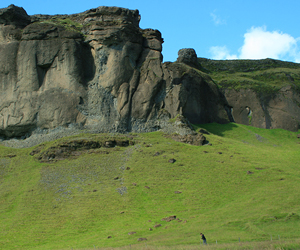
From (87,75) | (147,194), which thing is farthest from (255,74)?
(147,194)

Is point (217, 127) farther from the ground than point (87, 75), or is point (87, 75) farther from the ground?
point (87, 75)

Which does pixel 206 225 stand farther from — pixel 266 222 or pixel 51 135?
pixel 51 135

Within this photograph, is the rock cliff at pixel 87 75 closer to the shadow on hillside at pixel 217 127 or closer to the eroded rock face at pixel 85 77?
the eroded rock face at pixel 85 77

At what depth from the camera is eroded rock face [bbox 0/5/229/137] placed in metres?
67.3

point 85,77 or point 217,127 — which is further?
point 217,127

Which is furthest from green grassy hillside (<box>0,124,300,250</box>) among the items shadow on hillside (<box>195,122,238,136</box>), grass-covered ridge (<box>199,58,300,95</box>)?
grass-covered ridge (<box>199,58,300,95</box>)

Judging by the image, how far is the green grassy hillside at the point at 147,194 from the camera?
31.9 m

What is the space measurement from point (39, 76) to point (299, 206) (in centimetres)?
5620

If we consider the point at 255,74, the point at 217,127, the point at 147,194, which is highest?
the point at 255,74

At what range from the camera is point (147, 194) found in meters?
44.1

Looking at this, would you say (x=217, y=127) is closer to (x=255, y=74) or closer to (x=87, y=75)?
(x=87, y=75)

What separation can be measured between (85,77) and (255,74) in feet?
203

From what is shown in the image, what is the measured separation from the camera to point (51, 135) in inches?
2549

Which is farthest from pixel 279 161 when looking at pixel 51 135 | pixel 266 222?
pixel 51 135
